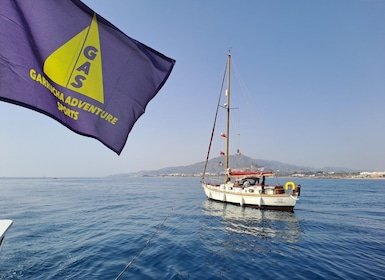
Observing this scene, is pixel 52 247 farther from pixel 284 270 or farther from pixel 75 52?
pixel 75 52

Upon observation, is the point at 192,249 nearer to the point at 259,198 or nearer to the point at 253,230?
the point at 253,230

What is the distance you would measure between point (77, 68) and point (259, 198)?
1068 inches

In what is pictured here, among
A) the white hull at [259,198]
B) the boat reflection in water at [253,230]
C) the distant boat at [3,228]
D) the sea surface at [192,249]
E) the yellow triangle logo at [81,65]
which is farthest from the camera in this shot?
the white hull at [259,198]

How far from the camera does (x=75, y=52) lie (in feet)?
11.2

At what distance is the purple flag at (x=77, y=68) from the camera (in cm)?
310

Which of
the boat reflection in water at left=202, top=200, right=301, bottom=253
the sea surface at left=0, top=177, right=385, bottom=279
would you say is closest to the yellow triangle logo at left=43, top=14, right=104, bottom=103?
the sea surface at left=0, top=177, right=385, bottom=279

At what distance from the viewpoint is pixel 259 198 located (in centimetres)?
2709

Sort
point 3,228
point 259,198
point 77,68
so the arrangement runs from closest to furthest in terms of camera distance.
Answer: point 77,68 → point 3,228 → point 259,198

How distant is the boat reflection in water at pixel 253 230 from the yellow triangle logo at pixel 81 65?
1238cm

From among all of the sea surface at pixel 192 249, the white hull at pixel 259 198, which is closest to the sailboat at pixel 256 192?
the white hull at pixel 259 198

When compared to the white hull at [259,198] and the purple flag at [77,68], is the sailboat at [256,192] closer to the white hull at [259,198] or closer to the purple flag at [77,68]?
the white hull at [259,198]

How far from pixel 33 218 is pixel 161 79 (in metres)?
25.6

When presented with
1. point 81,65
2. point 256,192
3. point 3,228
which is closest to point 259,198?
point 256,192

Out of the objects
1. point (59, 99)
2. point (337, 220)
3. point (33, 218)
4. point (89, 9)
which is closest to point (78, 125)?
point (59, 99)
